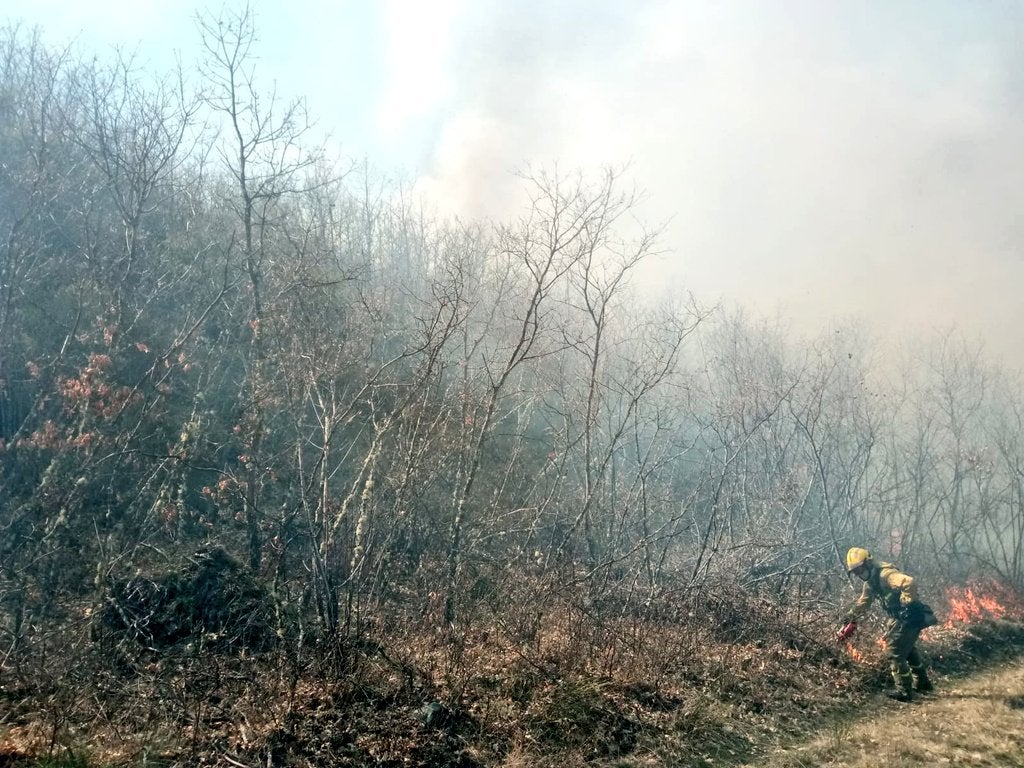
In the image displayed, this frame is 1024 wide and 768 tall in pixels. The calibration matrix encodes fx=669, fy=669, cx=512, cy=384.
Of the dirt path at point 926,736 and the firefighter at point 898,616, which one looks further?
the firefighter at point 898,616

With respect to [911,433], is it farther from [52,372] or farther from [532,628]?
[52,372]

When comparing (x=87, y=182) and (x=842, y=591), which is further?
(x=87, y=182)

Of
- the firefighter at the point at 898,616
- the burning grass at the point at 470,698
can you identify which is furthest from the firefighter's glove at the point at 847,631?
the burning grass at the point at 470,698

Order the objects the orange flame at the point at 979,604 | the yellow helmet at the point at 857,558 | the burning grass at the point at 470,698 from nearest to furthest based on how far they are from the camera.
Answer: the burning grass at the point at 470,698
the yellow helmet at the point at 857,558
the orange flame at the point at 979,604

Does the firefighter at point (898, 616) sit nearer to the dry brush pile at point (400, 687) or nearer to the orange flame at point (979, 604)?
the dry brush pile at point (400, 687)

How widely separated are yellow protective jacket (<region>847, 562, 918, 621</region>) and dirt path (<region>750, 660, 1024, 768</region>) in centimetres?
98

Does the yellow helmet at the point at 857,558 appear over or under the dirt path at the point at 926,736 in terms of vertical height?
over

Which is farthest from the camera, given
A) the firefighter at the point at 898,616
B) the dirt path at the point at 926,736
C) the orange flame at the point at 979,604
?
the orange flame at the point at 979,604

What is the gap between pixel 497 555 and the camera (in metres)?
10.6

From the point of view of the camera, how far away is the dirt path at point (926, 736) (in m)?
5.77

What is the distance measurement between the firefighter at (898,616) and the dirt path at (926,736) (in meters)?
0.24

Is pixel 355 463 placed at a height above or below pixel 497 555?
above


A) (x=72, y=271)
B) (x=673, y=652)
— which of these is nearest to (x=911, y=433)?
(x=673, y=652)

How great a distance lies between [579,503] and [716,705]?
6.83 meters
